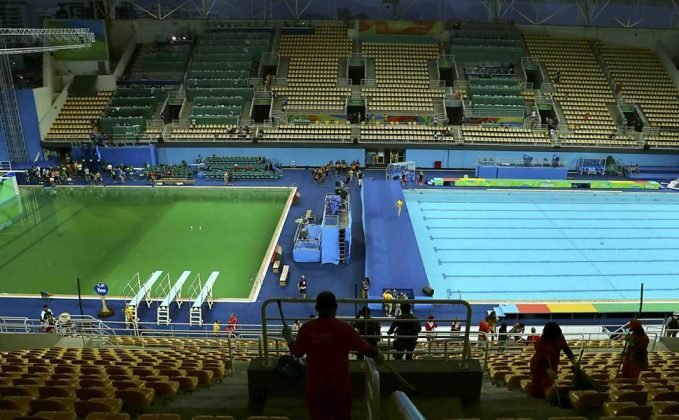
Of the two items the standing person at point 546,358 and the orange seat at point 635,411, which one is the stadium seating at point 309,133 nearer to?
the standing person at point 546,358

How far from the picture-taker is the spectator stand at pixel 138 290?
13230 millimetres

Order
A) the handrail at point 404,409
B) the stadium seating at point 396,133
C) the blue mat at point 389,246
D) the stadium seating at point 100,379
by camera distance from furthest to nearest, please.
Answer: the stadium seating at point 396,133 → the blue mat at point 389,246 → the stadium seating at point 100,379 → the handrail at point 404,409

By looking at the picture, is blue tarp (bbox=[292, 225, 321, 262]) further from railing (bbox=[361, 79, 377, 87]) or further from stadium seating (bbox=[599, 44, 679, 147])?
stadium seating (bbox=[599, 44, 679, 147])

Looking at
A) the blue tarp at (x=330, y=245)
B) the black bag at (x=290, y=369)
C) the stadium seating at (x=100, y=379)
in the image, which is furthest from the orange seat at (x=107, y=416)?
the blue tarp at (x=330, y=245)

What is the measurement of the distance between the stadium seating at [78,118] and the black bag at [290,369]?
27979 mm

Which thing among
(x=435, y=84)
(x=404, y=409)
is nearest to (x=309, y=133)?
(x=435, y=84)

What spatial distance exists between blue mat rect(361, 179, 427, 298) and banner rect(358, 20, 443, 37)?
17.2 m

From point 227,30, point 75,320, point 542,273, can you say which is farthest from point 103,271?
point 227,30

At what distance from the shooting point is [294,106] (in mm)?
30047

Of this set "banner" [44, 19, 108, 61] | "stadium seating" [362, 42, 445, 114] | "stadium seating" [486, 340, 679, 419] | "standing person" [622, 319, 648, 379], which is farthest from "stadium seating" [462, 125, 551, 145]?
"banner" [44, 19, 108, 61]

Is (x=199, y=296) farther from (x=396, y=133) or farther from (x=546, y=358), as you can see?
(x=396, y=133)

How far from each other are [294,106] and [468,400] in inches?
1059

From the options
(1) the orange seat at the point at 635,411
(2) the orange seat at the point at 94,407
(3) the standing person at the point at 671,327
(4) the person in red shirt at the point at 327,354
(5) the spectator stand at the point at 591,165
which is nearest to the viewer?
(4) the person in red shirt at the point at 327,354

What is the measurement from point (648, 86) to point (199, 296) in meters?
31.6
